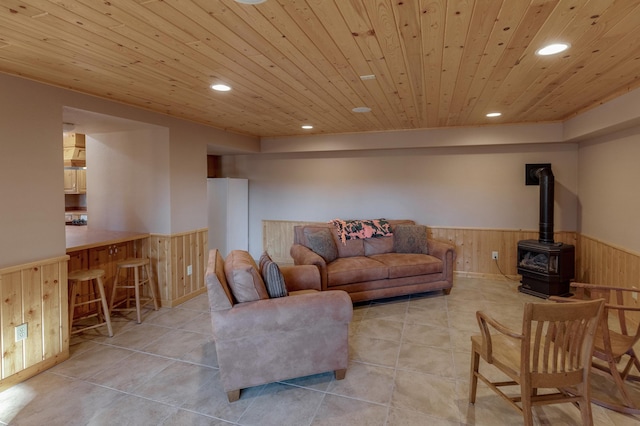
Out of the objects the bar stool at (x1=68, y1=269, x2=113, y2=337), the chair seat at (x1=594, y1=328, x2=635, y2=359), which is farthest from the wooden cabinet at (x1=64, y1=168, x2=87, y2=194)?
the chair seat at (x1=594, y1=328, x2=635, y2=359)

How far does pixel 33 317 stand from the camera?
8.66 feet

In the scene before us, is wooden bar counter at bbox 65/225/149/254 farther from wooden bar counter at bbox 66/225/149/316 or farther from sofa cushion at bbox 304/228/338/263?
sofa cushion at bbox 304/228/338/263

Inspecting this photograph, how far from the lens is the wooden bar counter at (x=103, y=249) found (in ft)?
11.4

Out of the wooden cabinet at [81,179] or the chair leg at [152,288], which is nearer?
the chair leg at [152,288]

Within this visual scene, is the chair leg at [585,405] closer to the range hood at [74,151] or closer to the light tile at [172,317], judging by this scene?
the light tile at [172,317]

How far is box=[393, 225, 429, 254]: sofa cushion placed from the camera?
4.73 m

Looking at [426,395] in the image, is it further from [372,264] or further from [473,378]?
[372,264]

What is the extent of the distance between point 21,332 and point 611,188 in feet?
19.6

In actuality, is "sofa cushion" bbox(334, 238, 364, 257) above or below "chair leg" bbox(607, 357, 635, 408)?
above

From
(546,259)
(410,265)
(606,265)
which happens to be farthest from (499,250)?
(410,265)

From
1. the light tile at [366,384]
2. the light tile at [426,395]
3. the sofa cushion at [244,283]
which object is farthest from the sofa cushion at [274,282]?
the light tile at [426,395]

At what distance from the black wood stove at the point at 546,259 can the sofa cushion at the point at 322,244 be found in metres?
2.61

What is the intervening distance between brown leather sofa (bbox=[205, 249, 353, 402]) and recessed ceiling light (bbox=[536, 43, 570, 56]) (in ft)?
6.94

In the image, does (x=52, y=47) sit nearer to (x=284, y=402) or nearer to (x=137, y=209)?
(x=137, y=209)
